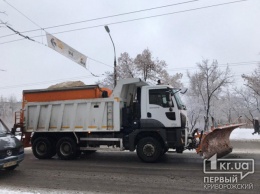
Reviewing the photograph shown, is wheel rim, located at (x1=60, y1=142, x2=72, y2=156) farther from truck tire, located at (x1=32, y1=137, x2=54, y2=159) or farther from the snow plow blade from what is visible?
the snow plow blade

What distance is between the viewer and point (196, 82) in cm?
4034

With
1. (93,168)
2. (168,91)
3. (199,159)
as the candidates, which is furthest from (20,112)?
(199,159)

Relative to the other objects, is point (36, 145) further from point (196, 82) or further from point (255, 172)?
point (196, 82)

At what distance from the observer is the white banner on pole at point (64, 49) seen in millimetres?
14324

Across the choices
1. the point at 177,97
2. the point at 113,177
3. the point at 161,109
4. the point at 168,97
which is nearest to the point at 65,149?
the point at 113,177

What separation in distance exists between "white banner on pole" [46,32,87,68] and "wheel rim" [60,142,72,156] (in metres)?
5.48

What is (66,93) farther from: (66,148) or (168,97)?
(168,97)

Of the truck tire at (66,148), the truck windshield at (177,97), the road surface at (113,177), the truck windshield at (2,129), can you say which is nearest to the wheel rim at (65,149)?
the truck tire at (66,148)

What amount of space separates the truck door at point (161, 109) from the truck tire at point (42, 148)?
14.7 ft

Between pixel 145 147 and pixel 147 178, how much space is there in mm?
2306

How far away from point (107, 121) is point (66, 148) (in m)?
2.18

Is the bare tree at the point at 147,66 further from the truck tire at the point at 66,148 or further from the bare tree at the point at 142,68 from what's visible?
the truck tire at the point at 66,148

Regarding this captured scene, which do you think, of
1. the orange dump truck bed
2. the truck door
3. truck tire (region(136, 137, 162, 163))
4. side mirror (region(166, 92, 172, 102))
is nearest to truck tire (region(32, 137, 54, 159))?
the orange dump truck bed

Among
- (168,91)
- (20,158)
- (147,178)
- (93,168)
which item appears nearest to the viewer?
Answer: (147,178)
